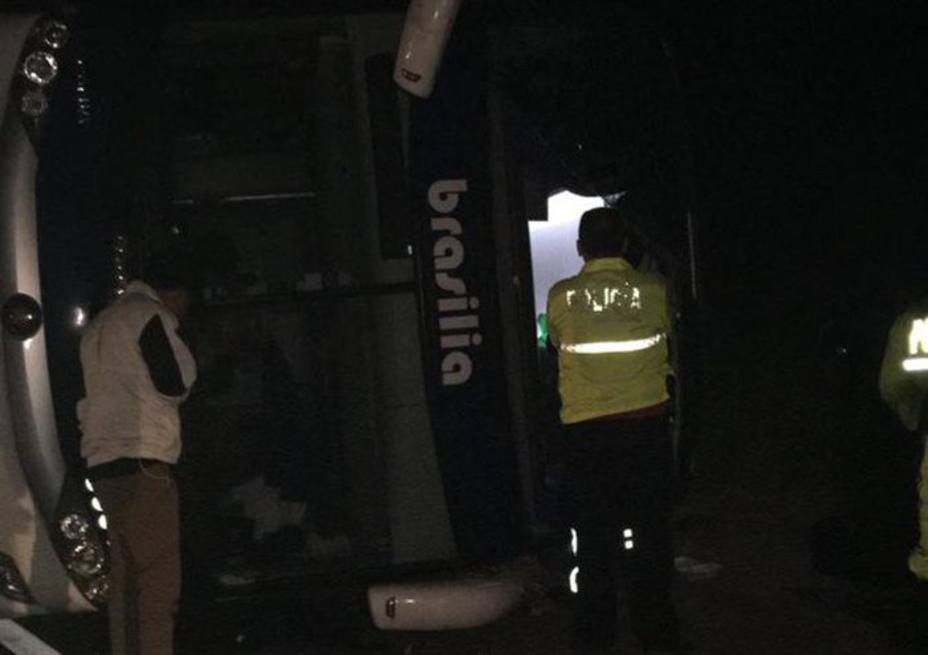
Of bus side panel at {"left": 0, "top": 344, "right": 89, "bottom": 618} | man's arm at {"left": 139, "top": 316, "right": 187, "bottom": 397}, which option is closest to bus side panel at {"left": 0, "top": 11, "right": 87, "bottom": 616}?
bus side panel at {"left": 0, "top": 344, "right": 89, "bottom": 618}

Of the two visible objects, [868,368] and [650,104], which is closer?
[650,104]

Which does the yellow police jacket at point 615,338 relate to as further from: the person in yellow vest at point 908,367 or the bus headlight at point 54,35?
the bus headlight at point 54,35

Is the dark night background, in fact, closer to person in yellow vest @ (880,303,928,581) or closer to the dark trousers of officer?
the dark trousers of officer

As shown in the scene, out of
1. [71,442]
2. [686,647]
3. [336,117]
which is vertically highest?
[336,117]

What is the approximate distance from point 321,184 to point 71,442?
2.17 meters

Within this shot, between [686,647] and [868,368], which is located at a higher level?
[868,368]

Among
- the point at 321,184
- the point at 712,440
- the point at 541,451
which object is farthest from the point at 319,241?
the point at 712,440

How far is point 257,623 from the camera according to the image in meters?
6.44

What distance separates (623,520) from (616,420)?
0.45 metres

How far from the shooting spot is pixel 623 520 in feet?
20.1

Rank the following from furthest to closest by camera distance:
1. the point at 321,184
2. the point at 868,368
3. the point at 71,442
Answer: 1. the point at 868,368
2. the point at 321,184
3. the point at 71,442

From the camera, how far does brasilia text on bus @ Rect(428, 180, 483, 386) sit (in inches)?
225

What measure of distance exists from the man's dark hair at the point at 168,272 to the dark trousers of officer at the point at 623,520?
169 cm

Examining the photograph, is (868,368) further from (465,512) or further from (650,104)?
(465,512)
